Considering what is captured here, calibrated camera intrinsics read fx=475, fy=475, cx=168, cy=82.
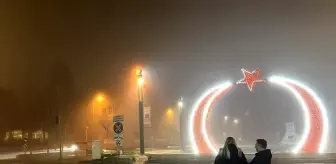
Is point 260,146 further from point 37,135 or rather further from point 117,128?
point 37,135

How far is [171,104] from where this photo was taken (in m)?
113

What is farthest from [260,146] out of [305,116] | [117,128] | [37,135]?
[37,135]

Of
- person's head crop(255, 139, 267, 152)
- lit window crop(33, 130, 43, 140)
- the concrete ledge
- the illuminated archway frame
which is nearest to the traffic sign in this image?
the concrete ledge

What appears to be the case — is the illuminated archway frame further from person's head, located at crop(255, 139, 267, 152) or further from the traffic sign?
person's head, located at crop(255, 139, 267, 152)

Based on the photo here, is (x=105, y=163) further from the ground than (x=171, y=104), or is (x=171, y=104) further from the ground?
(x=171, y=104)

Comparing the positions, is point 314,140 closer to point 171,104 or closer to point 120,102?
point 120,102

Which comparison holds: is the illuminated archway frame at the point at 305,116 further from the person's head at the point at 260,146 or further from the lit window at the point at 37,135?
the lit window at the point at 37,135

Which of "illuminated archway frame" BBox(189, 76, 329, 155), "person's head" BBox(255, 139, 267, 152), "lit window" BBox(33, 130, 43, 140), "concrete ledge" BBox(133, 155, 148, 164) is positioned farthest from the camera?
"lit window" BBox(33, 130, 43, 140)

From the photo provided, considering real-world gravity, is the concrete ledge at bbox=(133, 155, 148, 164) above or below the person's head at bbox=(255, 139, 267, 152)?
below

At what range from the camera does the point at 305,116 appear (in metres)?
35.4

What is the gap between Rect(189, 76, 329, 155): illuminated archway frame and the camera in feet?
111

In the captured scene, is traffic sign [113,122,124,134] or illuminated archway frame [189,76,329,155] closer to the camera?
traffic sign [113,122,124,134]

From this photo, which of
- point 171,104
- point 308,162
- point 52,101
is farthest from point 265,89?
point 171,104

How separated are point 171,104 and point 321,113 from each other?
80.3m
